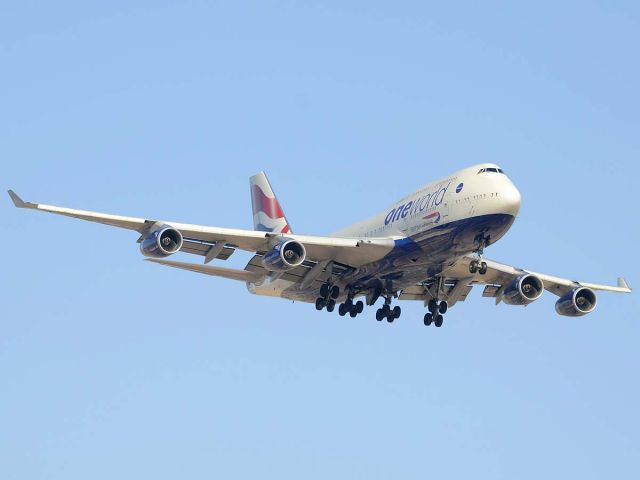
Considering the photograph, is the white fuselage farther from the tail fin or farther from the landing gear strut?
the tail fin

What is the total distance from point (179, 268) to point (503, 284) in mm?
17170

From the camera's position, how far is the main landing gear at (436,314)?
65.2 m

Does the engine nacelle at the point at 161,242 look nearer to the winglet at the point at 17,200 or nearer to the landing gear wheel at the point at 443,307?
the winglet at the point at 17,200

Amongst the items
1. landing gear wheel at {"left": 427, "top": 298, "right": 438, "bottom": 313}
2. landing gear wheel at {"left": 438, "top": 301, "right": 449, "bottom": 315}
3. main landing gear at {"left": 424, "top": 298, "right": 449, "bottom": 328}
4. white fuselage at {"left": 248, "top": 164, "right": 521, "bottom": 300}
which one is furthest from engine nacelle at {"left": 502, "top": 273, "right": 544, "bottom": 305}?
white fuselage at {"left": 248, "top": 164, "right": 521, "bottom": 300}

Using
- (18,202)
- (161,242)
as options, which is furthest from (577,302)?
(18,202)

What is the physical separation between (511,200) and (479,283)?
11.3 meters

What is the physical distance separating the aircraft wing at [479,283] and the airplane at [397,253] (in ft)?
0.17

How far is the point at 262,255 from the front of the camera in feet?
197

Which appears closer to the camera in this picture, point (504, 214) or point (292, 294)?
point (504, 214)

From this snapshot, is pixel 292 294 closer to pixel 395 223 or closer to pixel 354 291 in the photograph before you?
pixel 354 291

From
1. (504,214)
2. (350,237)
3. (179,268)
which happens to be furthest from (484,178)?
(179,268)

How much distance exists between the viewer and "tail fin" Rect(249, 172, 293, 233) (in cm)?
7125

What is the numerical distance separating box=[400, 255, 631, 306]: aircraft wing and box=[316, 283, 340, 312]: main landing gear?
4.94 m

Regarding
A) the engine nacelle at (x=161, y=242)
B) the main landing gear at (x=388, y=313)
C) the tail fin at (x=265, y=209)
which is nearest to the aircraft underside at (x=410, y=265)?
the main landing gear at (x=388, y=313)
